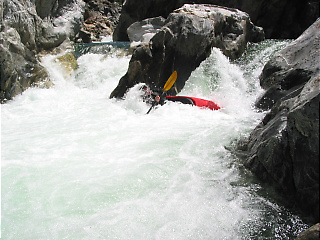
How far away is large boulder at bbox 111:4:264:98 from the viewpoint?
6.16 metres

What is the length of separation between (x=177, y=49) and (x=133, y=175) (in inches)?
178

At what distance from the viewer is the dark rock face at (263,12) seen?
13281 millimetres

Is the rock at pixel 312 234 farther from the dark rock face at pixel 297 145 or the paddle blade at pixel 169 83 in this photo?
the paddle blade at pixel 169 83

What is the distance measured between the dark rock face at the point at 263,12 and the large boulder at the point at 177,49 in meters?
6.29

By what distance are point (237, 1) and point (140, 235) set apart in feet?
46.3

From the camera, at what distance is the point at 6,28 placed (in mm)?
6773

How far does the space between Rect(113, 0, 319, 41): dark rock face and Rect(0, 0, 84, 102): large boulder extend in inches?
167

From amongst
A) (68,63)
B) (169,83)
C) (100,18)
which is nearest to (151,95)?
(169,83)

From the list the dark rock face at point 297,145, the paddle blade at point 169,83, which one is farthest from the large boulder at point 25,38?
the dark rock face at point 297,145

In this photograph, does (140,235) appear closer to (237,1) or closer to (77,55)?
(77,55)

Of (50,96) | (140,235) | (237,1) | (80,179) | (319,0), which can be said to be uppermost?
(319,0)

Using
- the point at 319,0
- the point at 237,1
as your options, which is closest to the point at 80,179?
the point at 237,1

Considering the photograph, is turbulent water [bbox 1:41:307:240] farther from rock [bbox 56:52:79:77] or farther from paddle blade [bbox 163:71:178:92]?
rock [bbox 56:52:79:77]

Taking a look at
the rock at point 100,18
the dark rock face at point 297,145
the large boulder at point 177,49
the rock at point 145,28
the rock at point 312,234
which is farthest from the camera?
the rock at point 100,18
